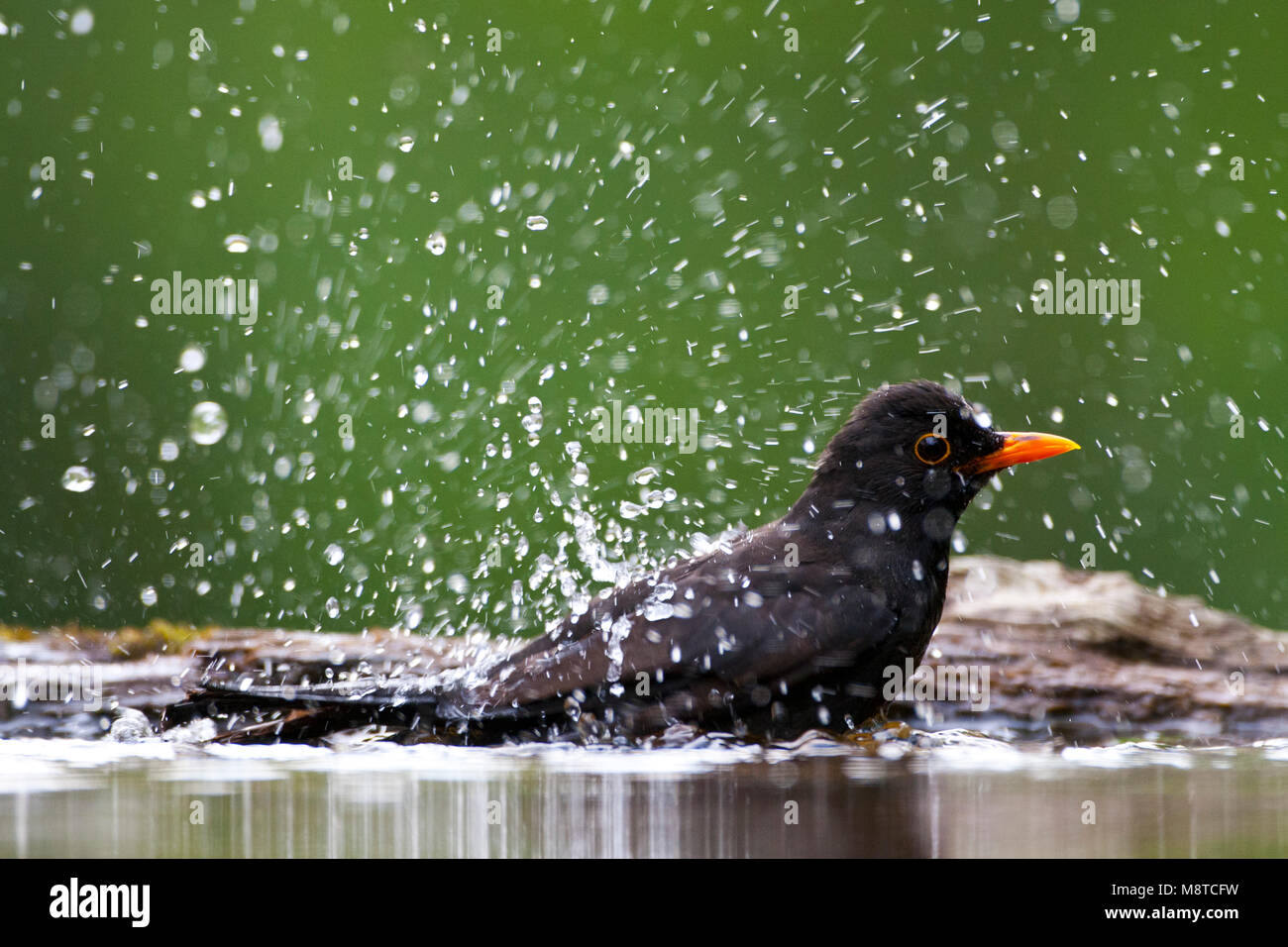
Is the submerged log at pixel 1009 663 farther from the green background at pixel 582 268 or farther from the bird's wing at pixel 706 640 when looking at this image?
the green background at pixel 582 268

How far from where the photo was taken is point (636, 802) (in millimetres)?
2715

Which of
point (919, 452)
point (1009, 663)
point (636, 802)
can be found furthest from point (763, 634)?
point (636, 802)

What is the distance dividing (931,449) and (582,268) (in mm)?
4076

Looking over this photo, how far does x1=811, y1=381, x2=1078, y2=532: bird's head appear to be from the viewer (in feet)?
15.4

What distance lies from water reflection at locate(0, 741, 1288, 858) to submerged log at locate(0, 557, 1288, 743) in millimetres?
482

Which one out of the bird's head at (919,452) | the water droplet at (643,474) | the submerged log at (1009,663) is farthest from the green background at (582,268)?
the bird's head at (919,452)

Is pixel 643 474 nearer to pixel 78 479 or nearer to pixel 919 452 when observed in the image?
pixel 919 452

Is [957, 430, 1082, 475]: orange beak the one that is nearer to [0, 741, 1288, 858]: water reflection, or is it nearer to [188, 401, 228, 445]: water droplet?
[0, 741, 1288, 858]: water reflection

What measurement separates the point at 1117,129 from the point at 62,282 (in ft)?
22.5

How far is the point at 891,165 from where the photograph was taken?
888 cm

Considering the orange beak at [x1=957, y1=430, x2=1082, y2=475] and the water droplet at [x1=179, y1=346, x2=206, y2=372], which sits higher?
the water droplet at [x1=179, y1=346, x2=206, y2=372]

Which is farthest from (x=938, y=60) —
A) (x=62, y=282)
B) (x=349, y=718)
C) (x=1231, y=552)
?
(x=349, y=718)

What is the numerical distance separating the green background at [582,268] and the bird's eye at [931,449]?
311 cm

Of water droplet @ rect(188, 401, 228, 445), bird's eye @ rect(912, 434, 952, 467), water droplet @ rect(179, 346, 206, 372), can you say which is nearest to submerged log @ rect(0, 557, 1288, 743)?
bird's eye @ rect(912, 434, 952, 467)
